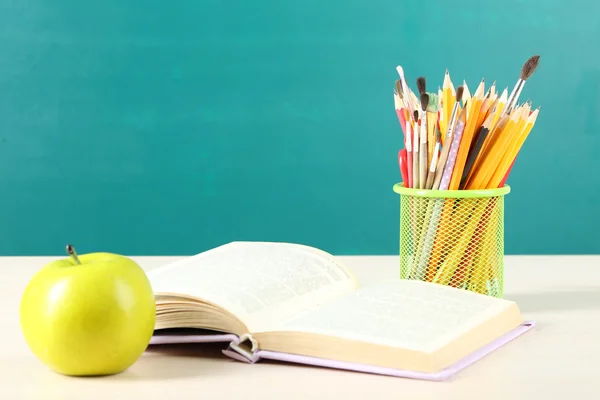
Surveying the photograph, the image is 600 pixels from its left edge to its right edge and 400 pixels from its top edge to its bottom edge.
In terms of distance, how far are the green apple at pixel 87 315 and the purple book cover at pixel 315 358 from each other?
75 mm

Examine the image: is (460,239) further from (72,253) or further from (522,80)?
(72,253)

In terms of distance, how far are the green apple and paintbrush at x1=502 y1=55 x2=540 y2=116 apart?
46cm

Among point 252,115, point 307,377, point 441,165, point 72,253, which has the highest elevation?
point 252,115

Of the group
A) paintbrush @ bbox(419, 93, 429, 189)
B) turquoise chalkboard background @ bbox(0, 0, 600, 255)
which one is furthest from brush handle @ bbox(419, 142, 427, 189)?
turquoise chalkboard background @ bbox(0, 0, 600, 255)

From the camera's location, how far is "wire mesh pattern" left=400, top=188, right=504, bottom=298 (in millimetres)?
936

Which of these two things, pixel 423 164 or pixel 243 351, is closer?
pixel 243 351

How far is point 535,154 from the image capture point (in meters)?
2.40

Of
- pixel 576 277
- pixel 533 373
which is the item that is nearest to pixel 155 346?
pixel 533 373

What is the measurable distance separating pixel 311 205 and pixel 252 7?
55 centimetres

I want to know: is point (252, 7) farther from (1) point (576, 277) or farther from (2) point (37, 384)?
(2) point (37, 384)

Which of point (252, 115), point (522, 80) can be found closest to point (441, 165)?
point (522, 80)

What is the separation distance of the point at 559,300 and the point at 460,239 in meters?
0.16

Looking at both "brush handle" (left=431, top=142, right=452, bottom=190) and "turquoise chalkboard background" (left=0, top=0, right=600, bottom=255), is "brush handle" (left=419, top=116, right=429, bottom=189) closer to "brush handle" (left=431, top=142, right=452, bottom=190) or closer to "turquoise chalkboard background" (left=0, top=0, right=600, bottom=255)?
"brush handle" (left=431, top=142, right=452, bottom=190)

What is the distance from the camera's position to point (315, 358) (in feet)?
2.38
